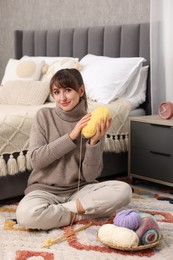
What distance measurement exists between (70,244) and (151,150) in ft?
3.23

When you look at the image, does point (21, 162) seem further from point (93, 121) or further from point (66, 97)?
point (93, 121)

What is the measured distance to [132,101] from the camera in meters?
2.97

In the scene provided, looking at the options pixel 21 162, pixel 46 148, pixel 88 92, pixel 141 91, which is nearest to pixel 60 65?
pixel 88 92

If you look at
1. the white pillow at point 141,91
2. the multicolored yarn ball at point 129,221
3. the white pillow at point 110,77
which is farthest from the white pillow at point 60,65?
the multicolored yarn ball at point 129,221

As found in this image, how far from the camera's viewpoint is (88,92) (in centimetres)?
298

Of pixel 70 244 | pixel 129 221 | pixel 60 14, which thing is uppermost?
pixel 60 14

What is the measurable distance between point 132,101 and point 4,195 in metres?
1.07

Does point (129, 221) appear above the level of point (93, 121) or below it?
below

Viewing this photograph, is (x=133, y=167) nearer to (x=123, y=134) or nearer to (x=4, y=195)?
(x=123, y=134)

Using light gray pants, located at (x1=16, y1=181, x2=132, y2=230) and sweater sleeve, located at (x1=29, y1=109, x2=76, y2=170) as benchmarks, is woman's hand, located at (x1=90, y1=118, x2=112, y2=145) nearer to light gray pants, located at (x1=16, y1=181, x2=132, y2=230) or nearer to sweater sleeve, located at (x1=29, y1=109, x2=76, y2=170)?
sweater sleeve, located at (x1=29, y1=109, x2=76, y2=170)

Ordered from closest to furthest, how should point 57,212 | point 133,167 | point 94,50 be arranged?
1. point 57,212
2. point 133,167
3. point 94,50

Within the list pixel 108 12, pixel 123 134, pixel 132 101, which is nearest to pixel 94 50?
pixel 108 12

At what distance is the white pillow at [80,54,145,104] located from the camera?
9.58 feet

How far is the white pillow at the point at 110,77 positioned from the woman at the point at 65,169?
2.48 ft
